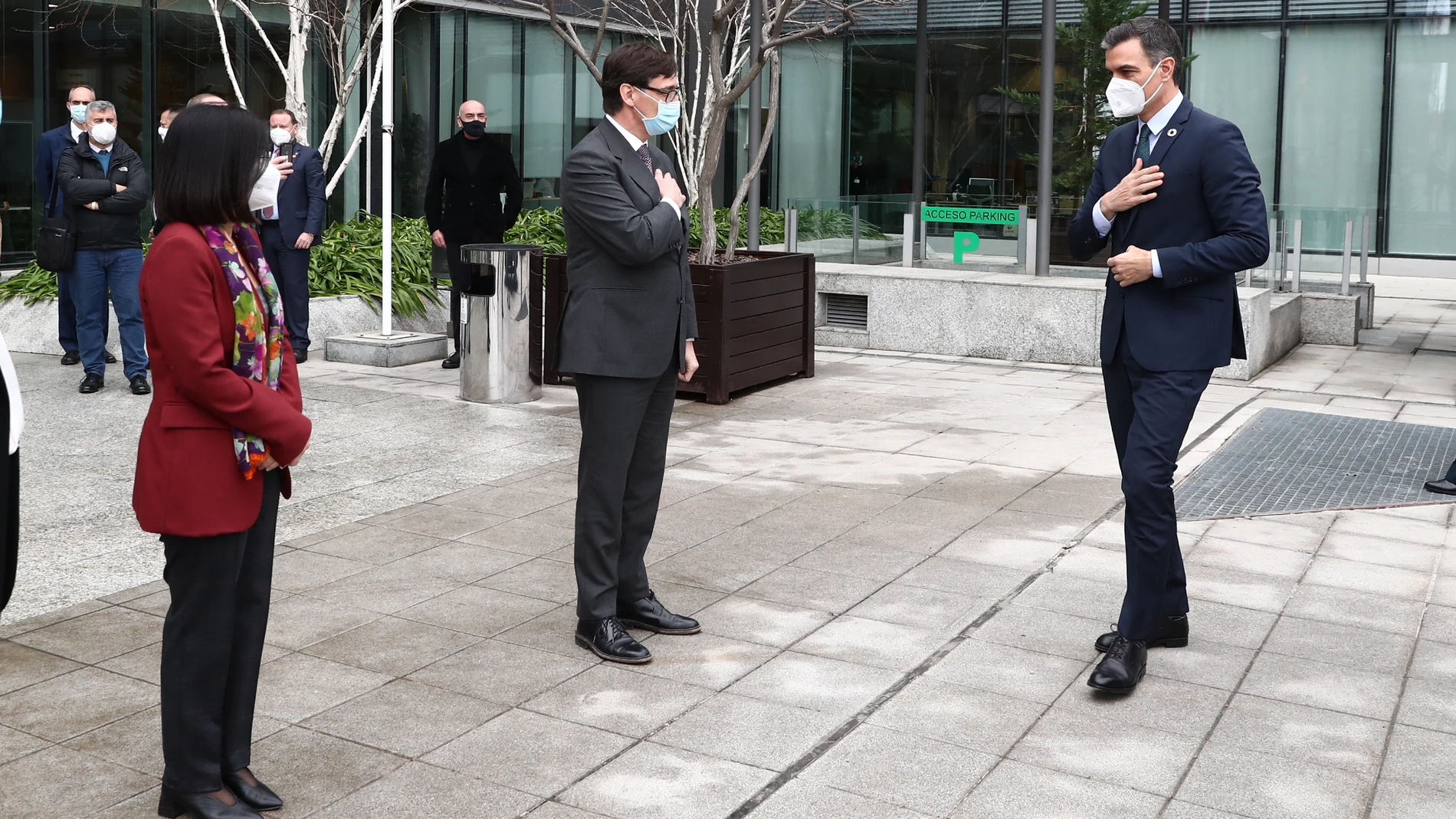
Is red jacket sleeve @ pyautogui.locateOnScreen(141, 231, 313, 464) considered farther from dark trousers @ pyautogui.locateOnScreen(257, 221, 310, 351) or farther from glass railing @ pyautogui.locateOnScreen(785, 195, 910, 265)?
glass railing @ pyautogui.locateOnScreen(785, 195, 910, 265)

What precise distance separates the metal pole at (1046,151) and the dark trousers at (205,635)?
10169 mm

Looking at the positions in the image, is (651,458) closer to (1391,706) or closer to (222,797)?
(222,797)

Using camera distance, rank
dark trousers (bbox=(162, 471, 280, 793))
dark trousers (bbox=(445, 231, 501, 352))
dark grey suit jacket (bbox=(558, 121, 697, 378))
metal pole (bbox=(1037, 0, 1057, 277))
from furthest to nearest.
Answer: metal pole (bbox=(1037, 0, 1057, 277)) < dark trousers (bbox=(445, 231, 501, 352)) < dark grey suit jacket (bbox=(558, 121, 697, 378)) < dark trousers (bbox=(162, 471, 280, 793))

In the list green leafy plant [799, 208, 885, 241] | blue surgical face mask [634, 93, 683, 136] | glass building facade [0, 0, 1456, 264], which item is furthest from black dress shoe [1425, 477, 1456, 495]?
glass building facade [0, 0, 1456, 264]

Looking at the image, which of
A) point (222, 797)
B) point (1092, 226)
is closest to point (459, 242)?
point (1092, 226)

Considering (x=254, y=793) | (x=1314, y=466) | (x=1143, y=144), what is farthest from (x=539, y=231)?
(x=254, y=793)

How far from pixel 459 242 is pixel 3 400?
827cm

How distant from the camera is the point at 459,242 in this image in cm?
1145

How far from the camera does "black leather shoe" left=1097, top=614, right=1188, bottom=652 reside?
5.11m

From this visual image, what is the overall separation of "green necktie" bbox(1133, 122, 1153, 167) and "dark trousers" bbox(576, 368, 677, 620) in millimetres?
1660

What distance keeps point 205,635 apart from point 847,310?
33.8 feet

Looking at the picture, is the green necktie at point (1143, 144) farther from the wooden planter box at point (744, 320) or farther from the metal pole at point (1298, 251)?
the metal pole at point (1298, 251)

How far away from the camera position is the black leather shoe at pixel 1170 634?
5.11m

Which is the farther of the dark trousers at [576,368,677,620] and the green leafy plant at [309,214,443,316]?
the green leafy plant at [309,214,443,316]
